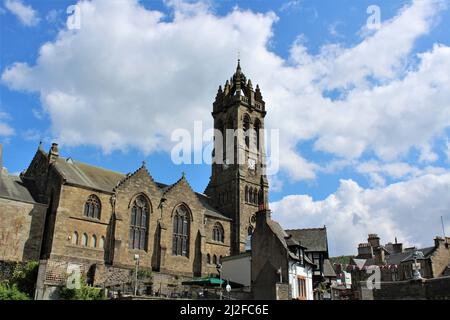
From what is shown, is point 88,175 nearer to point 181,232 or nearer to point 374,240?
point 181,232

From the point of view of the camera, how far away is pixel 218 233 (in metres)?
56.0

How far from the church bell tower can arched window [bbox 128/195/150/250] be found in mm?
13717

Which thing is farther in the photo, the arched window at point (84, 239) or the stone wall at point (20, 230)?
the arched window at point (84, 239)

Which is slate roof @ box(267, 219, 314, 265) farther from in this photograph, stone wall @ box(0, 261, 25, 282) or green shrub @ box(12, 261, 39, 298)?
stone wall @ box(0, 261, 25, 282)

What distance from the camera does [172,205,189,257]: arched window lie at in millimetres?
49566

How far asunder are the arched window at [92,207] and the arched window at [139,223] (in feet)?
13.2

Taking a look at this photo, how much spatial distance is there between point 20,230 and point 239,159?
102ft

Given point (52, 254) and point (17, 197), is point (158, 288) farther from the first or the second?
point (17, 197)

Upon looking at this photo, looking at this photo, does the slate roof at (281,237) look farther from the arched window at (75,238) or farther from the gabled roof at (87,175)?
the arched window at (75,238)

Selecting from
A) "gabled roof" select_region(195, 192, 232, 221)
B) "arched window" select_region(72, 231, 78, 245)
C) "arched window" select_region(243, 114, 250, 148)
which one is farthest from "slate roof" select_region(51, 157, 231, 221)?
"arched window" select_region(243, 114, 250, 148)

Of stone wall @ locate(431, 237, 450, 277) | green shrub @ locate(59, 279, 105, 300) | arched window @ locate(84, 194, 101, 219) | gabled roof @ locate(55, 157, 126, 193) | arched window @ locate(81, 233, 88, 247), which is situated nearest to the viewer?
green shrub @ locate(59, 279, 105, 300)

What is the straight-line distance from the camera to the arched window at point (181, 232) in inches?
1951

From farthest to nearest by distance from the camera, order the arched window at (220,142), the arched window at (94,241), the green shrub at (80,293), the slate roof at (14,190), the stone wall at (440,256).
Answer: the arched window at (220,142) < the stone wall at (440,256) < the arched window at (94,241) < the slate roof at (14,190) < the green shrub at (80,293)

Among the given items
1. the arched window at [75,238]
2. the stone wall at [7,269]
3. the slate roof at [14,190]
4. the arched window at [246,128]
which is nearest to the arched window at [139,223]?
the arched window at [75,238]
